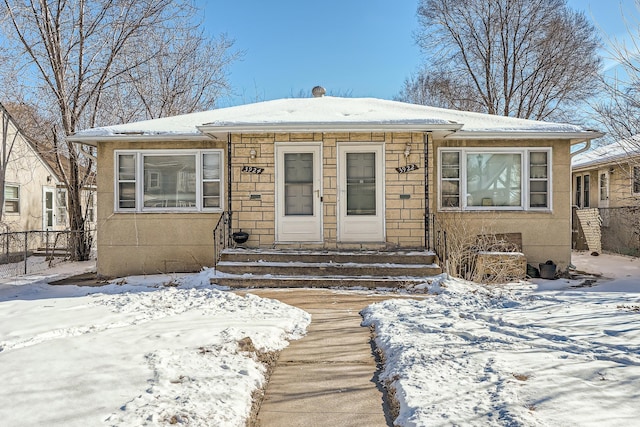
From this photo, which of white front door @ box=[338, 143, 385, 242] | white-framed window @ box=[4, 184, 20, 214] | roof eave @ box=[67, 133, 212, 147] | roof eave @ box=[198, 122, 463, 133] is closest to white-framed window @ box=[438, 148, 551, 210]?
roof eave @ box=[198, 122, 463, 133]

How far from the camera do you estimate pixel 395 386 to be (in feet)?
11.1

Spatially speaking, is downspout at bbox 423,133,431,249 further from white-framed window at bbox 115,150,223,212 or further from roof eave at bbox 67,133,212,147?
roof eave at bbox 67,133,212,147

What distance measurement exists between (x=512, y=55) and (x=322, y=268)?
17400mm

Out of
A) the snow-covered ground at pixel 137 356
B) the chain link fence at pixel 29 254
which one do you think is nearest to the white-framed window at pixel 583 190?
the snow-covered ground at pixel 137 356

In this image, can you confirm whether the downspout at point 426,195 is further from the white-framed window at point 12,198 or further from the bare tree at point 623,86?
the white-framed window at point 12,198

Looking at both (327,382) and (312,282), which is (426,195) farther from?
(327,382)

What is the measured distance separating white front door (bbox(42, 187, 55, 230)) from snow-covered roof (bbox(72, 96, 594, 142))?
10.3 m

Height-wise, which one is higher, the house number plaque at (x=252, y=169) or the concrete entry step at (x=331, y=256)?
the house number plaque at (x=252, y=169)

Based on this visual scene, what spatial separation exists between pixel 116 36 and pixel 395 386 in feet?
47.5

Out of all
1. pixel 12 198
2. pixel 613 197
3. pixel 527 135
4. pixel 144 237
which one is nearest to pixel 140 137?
pixel 144 237

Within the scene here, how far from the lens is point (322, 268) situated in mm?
8258

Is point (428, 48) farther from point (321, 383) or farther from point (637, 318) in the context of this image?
point (321, 383)

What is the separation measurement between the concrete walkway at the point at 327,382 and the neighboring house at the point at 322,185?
12.4 feet

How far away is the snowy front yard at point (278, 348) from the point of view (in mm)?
2836
